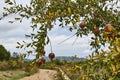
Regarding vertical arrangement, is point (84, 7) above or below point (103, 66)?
above

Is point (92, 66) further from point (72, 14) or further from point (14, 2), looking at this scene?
point (14, 2)

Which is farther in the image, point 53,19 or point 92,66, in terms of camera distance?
point 53,19

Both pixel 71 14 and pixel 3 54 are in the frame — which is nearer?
pixel 71 14

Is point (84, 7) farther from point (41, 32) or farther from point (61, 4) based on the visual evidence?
point (41, 32)

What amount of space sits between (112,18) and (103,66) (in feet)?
4.37

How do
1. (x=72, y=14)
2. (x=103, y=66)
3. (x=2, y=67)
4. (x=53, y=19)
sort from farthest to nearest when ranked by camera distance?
(x=2, y=67)
(x=72, y=14)
(x=53, y=19)
(x=103, y=66)

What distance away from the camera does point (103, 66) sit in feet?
8.05

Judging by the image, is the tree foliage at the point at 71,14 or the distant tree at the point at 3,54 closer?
the tree foliage at the point at 71,14

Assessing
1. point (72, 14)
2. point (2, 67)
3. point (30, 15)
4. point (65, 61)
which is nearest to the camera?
point (72, 14)

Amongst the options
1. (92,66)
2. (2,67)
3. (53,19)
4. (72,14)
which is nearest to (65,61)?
(72,14)

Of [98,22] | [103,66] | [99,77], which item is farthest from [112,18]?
[103,66]

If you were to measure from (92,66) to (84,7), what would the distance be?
121 centimetres

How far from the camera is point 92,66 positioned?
2561 millimetres

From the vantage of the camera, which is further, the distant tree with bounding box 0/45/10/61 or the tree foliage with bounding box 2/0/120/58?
the distant tree with bounding box 0/45/10/61
